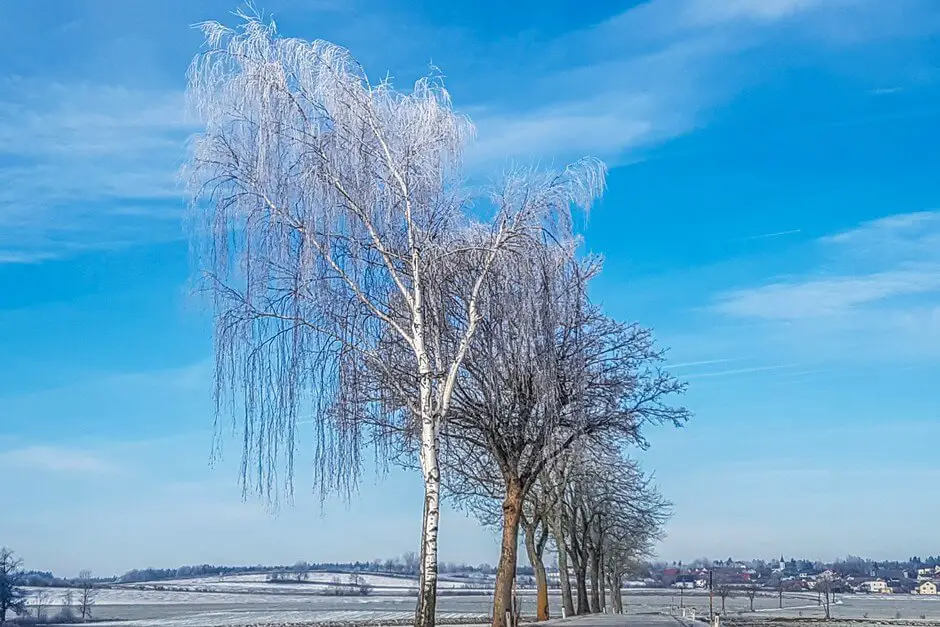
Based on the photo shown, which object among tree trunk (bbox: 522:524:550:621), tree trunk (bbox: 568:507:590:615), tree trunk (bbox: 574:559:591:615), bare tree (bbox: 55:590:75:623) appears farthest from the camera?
bare tree (bbox: 55:590:75:623)

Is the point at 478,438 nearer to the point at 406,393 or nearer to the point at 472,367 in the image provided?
the point at 472,367

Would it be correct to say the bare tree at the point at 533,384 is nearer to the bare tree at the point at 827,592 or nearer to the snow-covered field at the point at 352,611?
the snow-covered field at the point at 352,611

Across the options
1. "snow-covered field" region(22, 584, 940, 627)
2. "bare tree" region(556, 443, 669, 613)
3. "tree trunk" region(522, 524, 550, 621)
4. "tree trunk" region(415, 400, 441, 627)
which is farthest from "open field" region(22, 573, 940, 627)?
"tree trunk" region(415, 400, 441, 627)

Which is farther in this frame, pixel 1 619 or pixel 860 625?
pixel 1 619

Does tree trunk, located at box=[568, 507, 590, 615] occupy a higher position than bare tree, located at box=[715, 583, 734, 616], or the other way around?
tree trunk, located at box=[568, 507, 590, 615]

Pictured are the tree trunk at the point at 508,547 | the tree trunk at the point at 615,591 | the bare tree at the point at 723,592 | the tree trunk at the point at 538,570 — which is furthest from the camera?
the bare tree at the point at 723,592

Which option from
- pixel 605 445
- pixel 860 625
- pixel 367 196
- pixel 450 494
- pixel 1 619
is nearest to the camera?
pixel 367 196

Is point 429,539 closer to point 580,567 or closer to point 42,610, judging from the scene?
point 580,567

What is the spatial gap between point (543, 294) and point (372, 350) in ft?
12.4

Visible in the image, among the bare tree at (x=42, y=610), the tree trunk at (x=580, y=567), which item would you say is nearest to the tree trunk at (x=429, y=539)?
the tree trunk at (x=580, y=567)

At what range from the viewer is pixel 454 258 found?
1984cm

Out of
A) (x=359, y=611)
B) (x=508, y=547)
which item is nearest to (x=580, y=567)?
(x=508, y=547)

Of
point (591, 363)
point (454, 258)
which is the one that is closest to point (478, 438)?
point (591, 363)

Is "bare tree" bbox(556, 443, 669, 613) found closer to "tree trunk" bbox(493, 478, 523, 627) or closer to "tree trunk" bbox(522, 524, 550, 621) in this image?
"tree trunk" bbox(522, 524, 550, 621)
